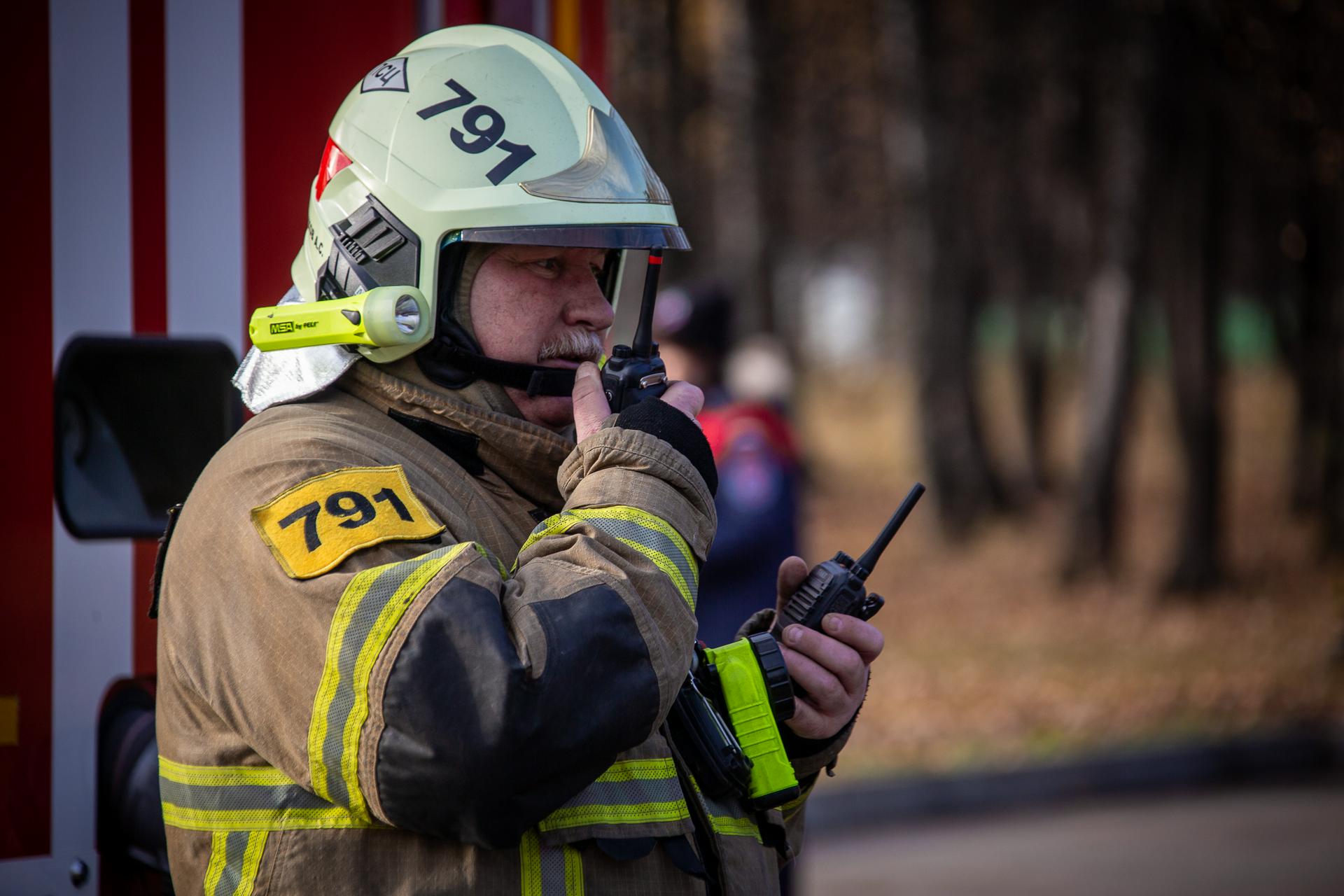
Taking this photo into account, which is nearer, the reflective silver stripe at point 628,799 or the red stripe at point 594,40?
the reflective silver stripe at point 628,799

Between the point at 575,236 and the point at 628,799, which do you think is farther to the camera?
the point at 575,236

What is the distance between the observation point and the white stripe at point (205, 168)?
2.53 meters

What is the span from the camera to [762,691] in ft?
6.81

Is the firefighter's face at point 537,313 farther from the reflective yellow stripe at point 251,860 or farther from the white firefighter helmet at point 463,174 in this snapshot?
the reflective yellow stripe at point 251,860

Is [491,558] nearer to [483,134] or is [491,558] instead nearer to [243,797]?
[243,797]

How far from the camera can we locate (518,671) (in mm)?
1655

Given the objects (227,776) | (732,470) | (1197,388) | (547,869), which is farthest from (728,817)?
(1197,388)

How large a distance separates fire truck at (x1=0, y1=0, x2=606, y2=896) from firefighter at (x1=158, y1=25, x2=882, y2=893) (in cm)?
39

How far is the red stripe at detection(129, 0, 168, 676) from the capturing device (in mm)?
2465

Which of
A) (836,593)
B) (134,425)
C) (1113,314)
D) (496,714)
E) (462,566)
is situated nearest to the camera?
(496,714)

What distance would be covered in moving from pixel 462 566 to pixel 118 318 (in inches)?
42.2

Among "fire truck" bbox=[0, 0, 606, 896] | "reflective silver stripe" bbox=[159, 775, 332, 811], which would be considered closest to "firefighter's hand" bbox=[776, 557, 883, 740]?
"reflective silver stripe" bbox=[159, 775, 332, 811]

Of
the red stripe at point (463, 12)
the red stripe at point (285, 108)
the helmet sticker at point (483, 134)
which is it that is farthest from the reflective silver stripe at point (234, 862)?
the red stripe at point (463, 12)

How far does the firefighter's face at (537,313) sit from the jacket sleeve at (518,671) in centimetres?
36
